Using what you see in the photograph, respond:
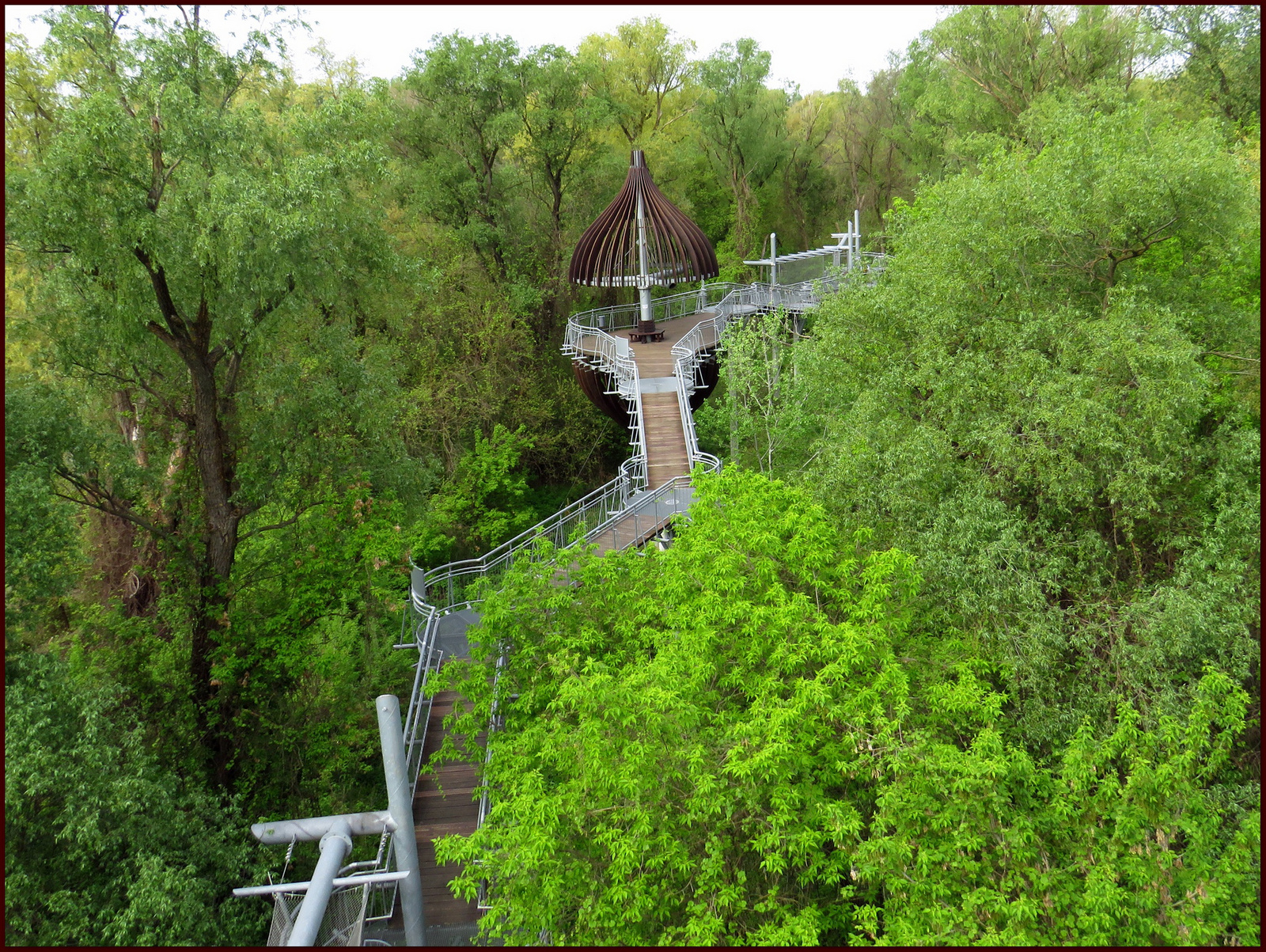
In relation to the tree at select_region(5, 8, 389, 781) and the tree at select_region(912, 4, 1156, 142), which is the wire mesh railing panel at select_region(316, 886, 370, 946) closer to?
the tree at select_region(5, 8, 389, 781)

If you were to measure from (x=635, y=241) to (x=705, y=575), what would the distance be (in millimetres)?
18719

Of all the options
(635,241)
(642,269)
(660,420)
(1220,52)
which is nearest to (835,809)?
(660,420)

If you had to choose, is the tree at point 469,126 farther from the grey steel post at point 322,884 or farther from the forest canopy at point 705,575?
the grey steel post at point 322,884

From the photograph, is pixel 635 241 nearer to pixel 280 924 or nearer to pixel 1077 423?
pixel 1077 423

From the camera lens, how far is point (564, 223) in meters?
34.6

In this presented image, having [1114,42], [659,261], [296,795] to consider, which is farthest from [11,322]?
[1114,42]

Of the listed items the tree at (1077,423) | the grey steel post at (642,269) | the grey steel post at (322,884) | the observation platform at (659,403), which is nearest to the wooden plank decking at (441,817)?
the grey steel post at (322,884)

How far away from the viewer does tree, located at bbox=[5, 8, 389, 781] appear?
11.5 meters

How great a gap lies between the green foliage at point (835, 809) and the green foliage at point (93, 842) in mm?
3568

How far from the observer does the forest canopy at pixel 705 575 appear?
862cm

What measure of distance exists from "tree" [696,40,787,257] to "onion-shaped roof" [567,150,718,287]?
13991 millimetres

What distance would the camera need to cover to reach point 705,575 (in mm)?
11602

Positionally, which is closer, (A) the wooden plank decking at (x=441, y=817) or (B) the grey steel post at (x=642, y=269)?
(A) the wooden plank decking at (x=441, y=817)

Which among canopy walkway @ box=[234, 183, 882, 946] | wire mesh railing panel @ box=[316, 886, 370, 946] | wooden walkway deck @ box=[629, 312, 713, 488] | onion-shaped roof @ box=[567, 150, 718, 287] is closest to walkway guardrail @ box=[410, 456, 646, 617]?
canopy walkway @ box=[234, 183, 882, 946]
